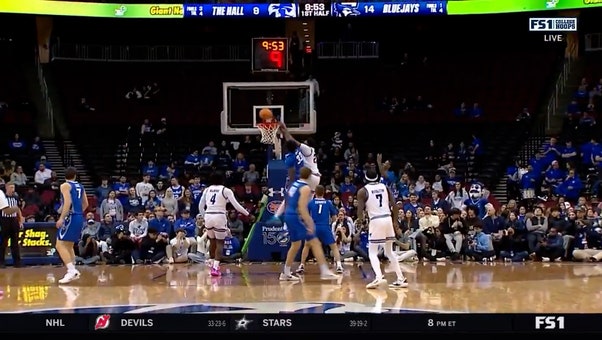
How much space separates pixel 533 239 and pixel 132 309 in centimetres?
1243

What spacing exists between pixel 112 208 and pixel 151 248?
2.91 meters

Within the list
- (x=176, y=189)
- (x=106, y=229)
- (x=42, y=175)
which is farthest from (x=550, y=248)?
(x=42, y=175)

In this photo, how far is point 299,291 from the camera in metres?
14.3

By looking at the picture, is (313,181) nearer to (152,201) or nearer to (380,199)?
(380,199)

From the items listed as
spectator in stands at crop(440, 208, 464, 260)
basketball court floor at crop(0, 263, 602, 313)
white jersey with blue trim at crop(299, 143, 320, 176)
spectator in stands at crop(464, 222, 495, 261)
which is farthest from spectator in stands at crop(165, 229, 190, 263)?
spectator in stands at crop(464, 222, 495, 261)

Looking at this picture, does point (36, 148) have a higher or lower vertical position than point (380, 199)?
higher

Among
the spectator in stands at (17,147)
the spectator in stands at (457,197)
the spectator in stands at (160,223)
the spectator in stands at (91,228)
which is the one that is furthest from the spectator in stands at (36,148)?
the spectator in stands at (457,197)

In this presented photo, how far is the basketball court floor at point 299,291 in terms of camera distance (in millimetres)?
11914

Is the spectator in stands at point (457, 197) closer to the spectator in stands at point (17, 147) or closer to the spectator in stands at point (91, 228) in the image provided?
the spectator in stands at point (91, 228)

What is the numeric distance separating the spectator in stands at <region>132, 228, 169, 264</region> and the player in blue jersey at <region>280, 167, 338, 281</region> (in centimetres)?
568

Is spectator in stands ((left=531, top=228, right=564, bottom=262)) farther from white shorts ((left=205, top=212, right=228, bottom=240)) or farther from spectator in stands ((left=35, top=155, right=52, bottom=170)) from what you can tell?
spectator in stands ((left=35, top=155, right=52, bottom=170))
